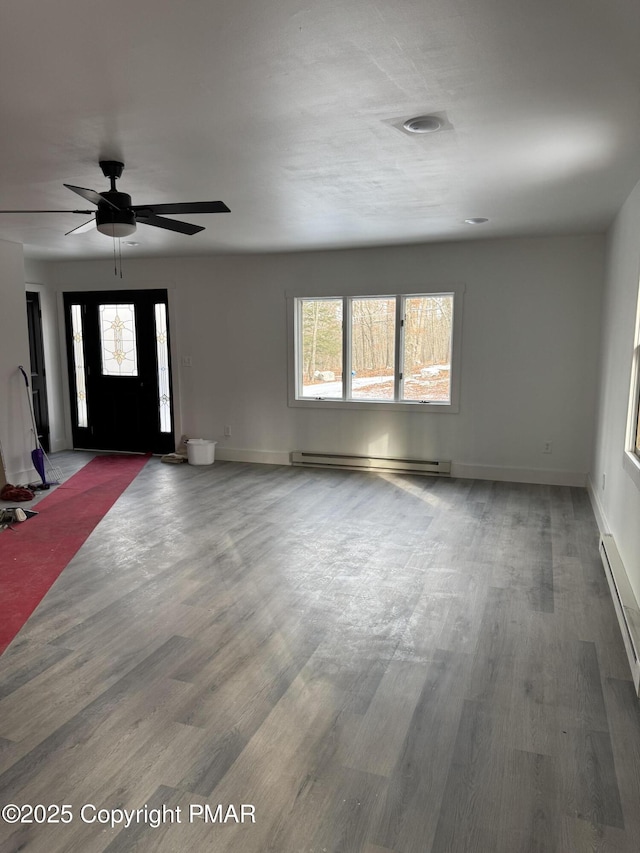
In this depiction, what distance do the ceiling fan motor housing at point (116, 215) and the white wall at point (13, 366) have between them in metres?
3.33

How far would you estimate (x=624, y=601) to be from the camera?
9.62 ft

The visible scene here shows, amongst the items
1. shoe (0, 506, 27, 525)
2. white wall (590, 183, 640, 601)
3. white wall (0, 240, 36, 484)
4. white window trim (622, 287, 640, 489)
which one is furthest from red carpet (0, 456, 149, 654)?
white window trim (622, 287, 640, 489)

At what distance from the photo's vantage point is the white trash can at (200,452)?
7094 mm

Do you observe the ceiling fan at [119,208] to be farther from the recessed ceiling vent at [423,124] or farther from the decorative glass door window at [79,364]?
the decorative glass door window at [79,364]

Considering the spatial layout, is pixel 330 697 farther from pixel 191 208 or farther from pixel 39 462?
pixel 39 462

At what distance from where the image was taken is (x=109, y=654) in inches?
110

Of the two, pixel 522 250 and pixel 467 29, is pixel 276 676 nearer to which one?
pixel 467 29

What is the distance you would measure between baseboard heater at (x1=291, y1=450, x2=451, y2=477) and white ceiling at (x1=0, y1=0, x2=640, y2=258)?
2922mm

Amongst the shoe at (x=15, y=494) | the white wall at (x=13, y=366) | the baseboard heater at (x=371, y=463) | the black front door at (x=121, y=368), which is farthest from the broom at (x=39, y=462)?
the baseboard heater at (x=371, y=463)

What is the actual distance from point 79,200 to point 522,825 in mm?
4381

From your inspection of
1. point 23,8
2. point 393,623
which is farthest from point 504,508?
point 23,8

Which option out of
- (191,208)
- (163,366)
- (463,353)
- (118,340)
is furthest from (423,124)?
(118,340)

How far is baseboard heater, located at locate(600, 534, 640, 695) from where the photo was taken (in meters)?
2.55

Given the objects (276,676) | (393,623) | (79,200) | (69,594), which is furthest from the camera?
(79,200)
